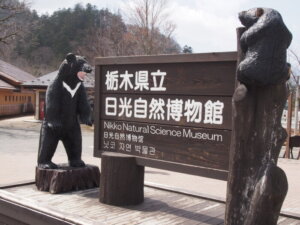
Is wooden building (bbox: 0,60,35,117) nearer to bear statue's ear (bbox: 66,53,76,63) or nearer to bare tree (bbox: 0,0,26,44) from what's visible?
bare tree (bbox: 0,0,26,44)

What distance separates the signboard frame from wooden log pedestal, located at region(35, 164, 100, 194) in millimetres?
496

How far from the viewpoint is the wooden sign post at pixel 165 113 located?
332 cm

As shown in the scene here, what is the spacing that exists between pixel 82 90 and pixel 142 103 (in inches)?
48.4

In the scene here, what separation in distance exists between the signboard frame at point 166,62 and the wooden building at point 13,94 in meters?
22.3

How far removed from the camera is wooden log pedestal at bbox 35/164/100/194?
4477mm

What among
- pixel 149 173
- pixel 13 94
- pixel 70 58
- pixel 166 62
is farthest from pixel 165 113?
pixel 13 94

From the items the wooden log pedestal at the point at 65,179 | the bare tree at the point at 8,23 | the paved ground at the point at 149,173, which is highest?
the bare tree at the point at 8,23

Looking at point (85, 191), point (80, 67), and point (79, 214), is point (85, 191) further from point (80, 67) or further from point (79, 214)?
point (80, 67)

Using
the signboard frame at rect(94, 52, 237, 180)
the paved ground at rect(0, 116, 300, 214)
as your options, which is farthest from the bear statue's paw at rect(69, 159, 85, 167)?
the paved ground at rect(0, 116, 300, 214)

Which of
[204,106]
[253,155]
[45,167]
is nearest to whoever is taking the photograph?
[253,155]

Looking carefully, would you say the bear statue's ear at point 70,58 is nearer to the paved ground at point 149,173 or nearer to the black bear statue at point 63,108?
the black bear statue at point 63,108

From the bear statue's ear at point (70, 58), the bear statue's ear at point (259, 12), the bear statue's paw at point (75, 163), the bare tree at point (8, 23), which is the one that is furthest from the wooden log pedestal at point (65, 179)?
the bare tree at point (8, 23)

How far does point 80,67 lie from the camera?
4.63 metres

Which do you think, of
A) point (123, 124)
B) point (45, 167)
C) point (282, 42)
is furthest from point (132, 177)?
point (282, 42)
